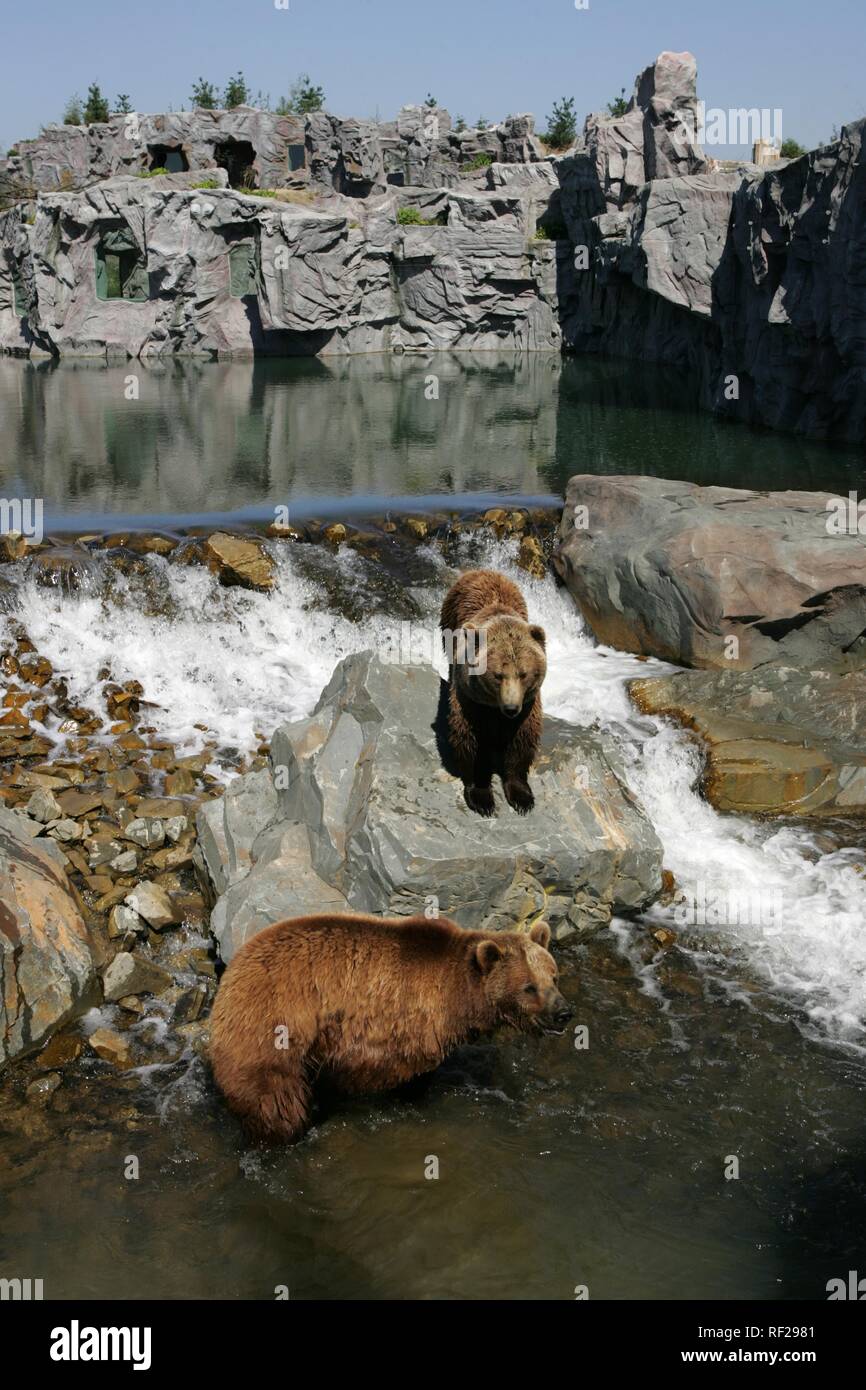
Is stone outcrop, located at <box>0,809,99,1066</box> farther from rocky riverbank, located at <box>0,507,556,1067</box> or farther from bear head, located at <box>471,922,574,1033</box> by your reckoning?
bear head, located at <box>471,922,574,1033</box>

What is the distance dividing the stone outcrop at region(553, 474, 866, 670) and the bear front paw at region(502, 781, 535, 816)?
5.41 metres

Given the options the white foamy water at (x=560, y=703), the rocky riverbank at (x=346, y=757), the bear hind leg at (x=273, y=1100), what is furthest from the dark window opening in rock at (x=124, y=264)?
the bear hind leg at (x=273, y=1100)

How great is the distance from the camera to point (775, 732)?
37.5ft

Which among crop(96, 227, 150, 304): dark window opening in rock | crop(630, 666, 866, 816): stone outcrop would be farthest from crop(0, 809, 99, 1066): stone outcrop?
crop(96, 227, 150, 304): dark window opening in rock

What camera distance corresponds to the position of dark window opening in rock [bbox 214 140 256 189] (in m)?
54.4

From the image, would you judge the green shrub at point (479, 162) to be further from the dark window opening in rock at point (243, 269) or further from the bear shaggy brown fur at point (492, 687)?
the bear shaggy brown fur at point (492, 687)

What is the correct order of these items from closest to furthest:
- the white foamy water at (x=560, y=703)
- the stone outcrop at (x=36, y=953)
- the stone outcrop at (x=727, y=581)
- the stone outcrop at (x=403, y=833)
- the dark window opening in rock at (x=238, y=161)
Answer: the stone outcrop at (x=36, y=953) < the stone outcrop at (x=403, y=833) < the white foamy water at (x=560, y=703) < the stone outcrop at (x=727, y=581) < the dark window opening in rock at (x=238, y=161)

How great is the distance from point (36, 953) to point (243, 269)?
152 ft

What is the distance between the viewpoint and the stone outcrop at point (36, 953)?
7004 mm

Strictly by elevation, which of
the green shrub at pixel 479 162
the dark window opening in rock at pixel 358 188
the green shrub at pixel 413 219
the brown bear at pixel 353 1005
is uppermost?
the green shrub at pixel 479 162

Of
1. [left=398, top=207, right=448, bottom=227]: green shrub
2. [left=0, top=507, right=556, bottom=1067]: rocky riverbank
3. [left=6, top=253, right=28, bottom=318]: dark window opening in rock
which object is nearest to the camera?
[left=0, top=507, right=556, bottom=1067]: rocky riverbank

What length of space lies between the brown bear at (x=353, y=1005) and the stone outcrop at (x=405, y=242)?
26.6 meters

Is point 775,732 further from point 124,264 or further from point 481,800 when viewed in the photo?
point 124,264
